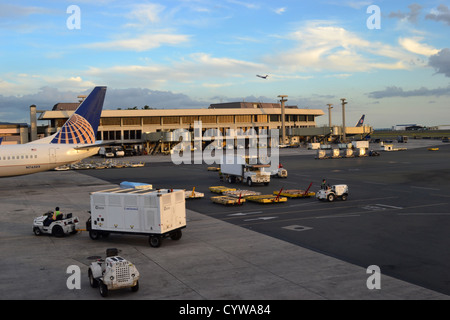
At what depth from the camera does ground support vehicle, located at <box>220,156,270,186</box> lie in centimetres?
4994

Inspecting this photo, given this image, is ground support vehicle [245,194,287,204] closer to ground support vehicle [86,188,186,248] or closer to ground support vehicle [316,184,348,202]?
ground support vehicle [316,184,348,202]

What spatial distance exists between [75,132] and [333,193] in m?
33.9

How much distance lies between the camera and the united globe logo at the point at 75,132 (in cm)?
5316

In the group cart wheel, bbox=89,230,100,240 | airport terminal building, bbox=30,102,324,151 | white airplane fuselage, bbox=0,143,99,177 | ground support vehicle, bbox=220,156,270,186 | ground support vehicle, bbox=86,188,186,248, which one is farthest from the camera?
airport terminal building, bbox=30,102,324,151

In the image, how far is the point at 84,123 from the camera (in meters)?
54.8

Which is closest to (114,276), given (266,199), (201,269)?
(201,269)

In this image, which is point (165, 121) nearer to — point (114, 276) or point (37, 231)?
point (37, 231)

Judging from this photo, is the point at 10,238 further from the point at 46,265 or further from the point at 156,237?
the point at 156,237

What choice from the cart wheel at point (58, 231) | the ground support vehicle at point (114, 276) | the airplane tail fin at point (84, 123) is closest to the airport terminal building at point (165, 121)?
the airplane tail fin at point (84, 123)

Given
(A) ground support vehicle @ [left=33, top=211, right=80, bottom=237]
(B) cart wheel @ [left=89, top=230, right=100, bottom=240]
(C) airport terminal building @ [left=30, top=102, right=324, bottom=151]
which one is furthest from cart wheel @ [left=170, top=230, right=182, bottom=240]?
(C) airport terminal building @ [left=30, top=102, right=324, bottom=151]

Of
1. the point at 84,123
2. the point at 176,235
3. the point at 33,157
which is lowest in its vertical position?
the point at 176,235

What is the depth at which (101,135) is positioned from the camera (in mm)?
135250

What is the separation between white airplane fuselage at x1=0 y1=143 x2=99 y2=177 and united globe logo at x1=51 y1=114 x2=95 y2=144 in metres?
1.33
